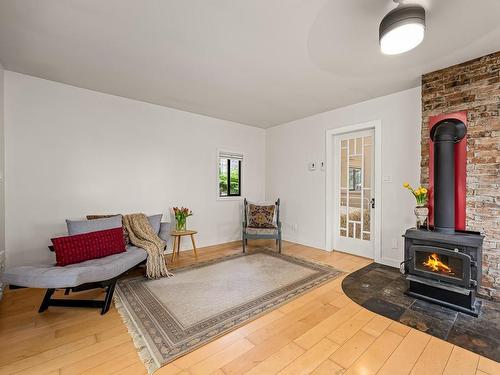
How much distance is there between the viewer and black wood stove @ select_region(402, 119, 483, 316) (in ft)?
7.02

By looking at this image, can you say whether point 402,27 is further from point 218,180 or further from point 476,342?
point 218,180

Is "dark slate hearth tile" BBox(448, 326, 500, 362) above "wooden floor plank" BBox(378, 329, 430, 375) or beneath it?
above

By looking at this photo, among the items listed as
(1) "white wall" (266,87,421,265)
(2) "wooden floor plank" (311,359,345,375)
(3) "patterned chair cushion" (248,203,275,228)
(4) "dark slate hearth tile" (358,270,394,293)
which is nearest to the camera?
(2) "wooden floor plank" (311,359,345,375)

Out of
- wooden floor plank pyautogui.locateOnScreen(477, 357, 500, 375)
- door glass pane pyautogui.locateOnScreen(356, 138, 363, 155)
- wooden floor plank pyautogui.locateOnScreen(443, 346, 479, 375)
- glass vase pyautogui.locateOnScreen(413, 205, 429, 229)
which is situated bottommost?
wooden floor plank pyautogui.locateOnScreen(443, 346, 479, 375)

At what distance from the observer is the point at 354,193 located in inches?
156

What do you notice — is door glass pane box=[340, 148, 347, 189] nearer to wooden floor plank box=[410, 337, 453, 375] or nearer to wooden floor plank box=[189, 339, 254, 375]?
wooden floor plank box=[410, 337, 453, 375]

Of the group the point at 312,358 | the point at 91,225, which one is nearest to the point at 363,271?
the point at 312,358

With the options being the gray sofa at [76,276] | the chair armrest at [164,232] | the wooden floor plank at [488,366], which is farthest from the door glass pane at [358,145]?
the gray sofa at [76,276]

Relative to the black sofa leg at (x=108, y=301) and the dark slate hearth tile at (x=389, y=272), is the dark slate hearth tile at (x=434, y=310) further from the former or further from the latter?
the black sofa leg at (x=108, y=301)

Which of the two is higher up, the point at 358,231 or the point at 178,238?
the point at 358,231

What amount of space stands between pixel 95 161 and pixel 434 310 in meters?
4.37

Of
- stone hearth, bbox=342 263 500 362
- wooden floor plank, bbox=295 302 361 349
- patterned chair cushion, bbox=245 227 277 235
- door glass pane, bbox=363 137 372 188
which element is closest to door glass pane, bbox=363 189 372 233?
door glass pane, bbox=363 137 372 188

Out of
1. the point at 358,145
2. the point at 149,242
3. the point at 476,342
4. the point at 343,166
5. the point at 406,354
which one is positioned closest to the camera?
the point at 406,354

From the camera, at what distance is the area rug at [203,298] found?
178 cm
